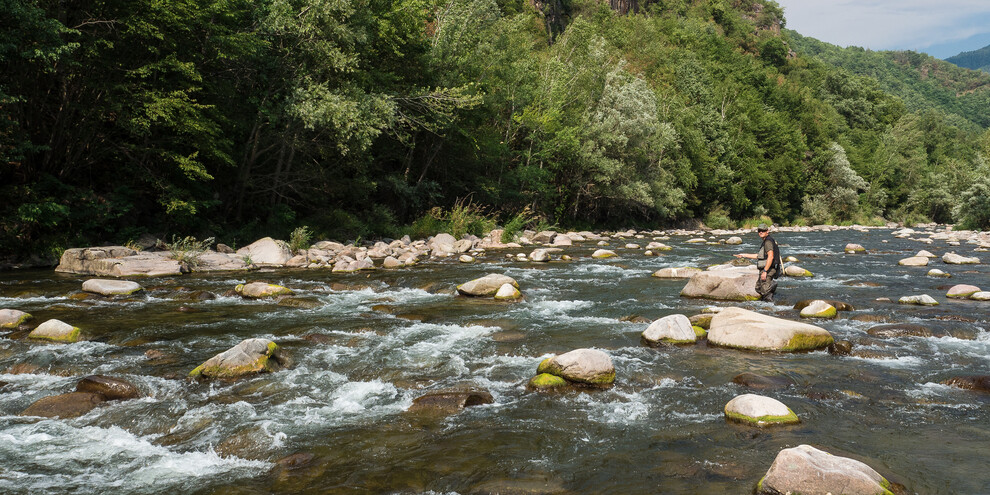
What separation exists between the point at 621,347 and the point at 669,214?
3428 centimetres

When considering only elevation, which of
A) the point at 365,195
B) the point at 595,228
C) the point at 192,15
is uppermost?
the point at 192,15

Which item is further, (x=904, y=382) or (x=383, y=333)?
(x=383, y=333)

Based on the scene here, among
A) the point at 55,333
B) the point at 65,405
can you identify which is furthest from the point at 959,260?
the point at 55,333

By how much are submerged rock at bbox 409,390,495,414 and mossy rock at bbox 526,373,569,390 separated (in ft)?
1.96

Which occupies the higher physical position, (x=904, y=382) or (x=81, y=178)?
(x=81, y=178)

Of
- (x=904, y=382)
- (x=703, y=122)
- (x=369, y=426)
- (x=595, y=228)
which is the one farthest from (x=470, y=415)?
(x=703, y=122)

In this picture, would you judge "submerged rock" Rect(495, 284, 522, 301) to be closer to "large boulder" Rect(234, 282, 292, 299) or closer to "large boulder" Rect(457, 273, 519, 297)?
"large boulder" Rect(457, 273, 519, 297)

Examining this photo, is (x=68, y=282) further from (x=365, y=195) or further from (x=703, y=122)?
(x=703, y=122)

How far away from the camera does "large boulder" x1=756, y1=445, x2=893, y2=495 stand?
381 cm

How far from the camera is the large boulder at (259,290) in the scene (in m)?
11.8

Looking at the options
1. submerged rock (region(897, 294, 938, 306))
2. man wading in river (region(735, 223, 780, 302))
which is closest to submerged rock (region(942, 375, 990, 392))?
man wading in river (region(735, 223, 780, 302))

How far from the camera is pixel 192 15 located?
15633 millimetres

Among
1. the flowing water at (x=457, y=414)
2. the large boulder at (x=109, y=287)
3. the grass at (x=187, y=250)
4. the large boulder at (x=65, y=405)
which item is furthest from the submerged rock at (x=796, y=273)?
the grass at (x=187, y=250)

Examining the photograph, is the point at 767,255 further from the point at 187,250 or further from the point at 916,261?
the point at 187,250
